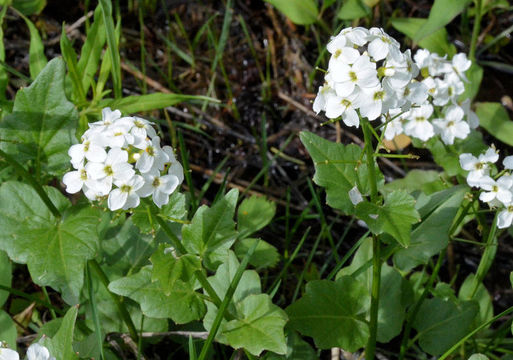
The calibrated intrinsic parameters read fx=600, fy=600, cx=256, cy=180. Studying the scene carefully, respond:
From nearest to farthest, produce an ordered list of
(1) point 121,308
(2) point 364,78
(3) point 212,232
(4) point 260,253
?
(2) point 364,78
(3) point 212,232
(1) point 121,308
(4) point 260,253

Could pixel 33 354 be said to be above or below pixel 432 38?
below

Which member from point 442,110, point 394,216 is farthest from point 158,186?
point 442,110

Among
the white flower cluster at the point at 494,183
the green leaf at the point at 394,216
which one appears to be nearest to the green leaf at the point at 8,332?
the green leaf at the point at 394,216

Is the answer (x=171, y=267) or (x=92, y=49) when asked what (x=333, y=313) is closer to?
(x=171, y=267)

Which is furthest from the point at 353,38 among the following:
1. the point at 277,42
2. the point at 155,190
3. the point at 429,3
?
the point at 429,3

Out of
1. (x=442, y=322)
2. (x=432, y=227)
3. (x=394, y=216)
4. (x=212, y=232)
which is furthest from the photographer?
(x=442, y=322)

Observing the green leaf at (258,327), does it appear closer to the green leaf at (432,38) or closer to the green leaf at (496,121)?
the green leaf at (496,121)

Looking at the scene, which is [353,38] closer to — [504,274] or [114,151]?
[114,151]
